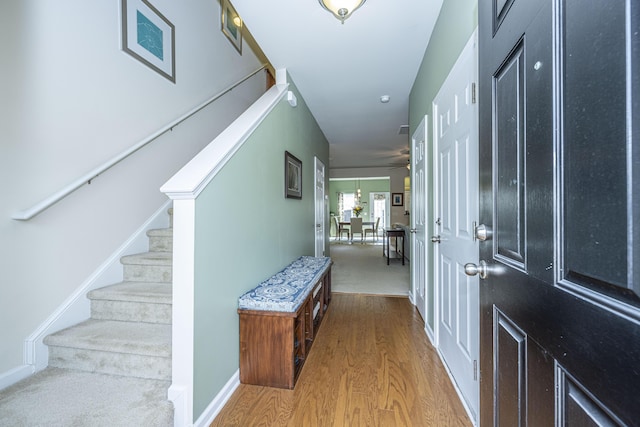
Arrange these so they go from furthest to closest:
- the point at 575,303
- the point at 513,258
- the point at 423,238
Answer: the point at 423,238
the point at 513,258
the point at 575,303

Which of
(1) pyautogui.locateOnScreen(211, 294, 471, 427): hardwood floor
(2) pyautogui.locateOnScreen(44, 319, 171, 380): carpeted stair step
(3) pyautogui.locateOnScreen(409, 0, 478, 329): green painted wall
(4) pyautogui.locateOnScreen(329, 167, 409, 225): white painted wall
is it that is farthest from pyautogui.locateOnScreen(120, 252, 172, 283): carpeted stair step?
(4) pyautogui.locateOnScreen(329, 167, 409, 225): white painted wall

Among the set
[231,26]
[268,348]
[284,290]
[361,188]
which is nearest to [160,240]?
[284,290]

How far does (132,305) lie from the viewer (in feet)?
5.32

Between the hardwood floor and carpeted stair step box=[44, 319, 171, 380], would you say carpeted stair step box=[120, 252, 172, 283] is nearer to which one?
carpeted stair step box=[44, 319, 171, 380]

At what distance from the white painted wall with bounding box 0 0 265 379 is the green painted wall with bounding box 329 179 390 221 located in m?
10.4

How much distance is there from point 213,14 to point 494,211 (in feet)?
12.1

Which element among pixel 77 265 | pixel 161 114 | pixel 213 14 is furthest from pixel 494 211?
pixel 213 14

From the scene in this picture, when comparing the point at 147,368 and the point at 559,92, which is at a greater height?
the point at 559,92

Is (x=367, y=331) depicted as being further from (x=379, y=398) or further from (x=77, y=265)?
(x=77, y=265)

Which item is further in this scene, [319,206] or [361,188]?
[361,188]

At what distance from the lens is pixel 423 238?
2.54 m

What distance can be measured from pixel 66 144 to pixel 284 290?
5.26 feet

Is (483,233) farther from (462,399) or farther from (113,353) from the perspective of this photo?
(113,353)

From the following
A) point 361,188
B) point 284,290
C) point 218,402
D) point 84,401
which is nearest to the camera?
point 84,401
